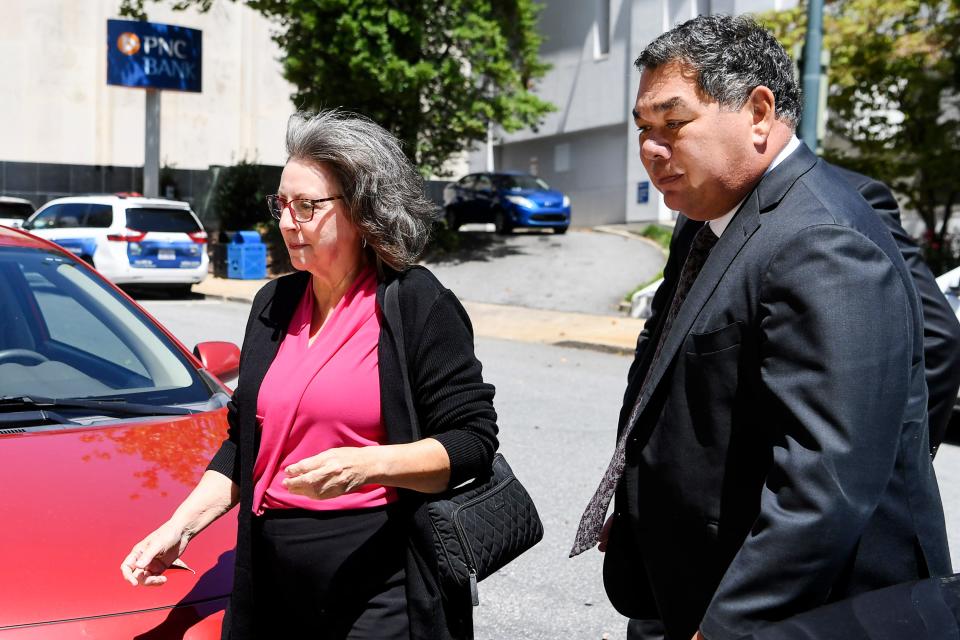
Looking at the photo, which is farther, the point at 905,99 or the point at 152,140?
the point at 152,140

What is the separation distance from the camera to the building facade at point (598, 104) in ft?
89.4

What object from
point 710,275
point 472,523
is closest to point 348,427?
point 472,523

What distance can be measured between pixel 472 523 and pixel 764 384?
75 cm

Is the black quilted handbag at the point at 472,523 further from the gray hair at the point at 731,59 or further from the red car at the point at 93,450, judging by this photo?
the gray hair at the point at 731,59

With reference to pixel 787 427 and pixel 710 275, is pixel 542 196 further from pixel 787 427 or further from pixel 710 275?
pixel 787 427

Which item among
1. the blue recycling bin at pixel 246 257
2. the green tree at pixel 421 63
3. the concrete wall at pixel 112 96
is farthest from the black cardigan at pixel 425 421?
the concrete wall at pixel 112 96

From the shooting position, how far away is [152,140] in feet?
84.2

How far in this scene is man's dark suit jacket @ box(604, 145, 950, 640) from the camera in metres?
1.73

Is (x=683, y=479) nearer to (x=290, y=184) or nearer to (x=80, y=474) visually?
(x=290, y=184)

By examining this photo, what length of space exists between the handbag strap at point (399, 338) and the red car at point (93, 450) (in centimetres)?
62

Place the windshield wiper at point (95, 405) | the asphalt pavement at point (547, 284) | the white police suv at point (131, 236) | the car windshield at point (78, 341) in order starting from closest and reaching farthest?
the windshield wiper at point (95, 405) → the car windshield at point (78, 341) → the asphalt pavement at point (547, 284) → the white police suv at point (131, 236)

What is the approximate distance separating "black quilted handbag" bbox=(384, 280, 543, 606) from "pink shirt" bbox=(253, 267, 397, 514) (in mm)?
75

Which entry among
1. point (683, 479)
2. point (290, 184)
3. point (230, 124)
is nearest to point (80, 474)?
point (290, 184)

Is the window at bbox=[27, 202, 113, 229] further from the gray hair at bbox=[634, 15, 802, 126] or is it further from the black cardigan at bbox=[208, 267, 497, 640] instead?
the gray hair at bbox=[634, 15, 802, 126]
